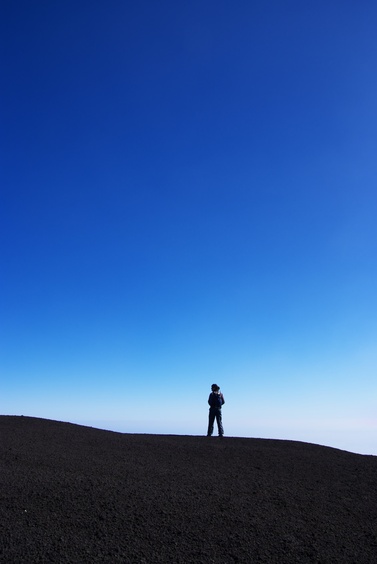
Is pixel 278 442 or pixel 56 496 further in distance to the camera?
pixel 278 442

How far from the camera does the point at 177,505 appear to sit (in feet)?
25.6

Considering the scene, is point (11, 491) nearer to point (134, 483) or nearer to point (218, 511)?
point (134, 483)

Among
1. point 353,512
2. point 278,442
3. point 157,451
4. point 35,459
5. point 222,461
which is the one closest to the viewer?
point 353,512

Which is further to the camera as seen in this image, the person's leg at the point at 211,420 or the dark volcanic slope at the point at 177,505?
the person's leg at the point at 211,420

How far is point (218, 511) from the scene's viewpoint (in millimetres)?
7695

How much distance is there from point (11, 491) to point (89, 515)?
1798 mm

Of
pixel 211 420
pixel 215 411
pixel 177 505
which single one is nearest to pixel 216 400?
pixel 215 411

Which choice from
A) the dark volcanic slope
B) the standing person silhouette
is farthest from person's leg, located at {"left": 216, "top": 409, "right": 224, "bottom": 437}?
the dark volcanic slope

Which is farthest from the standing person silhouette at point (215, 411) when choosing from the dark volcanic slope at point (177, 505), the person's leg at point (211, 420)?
the dark volcanic slope at point (177, 505)

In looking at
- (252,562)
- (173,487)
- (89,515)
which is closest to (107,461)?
(173,487)

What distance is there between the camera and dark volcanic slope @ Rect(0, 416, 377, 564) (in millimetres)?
6301

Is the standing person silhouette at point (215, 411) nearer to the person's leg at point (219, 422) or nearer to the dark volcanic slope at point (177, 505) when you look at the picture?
the person's leg at point (219, 422)

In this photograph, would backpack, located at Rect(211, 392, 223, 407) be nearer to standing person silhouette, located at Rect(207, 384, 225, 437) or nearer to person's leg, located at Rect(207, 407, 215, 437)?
standing person silhouette, located at Rect(207, 384, 225, 437)

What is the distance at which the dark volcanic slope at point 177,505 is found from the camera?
6301 mm
